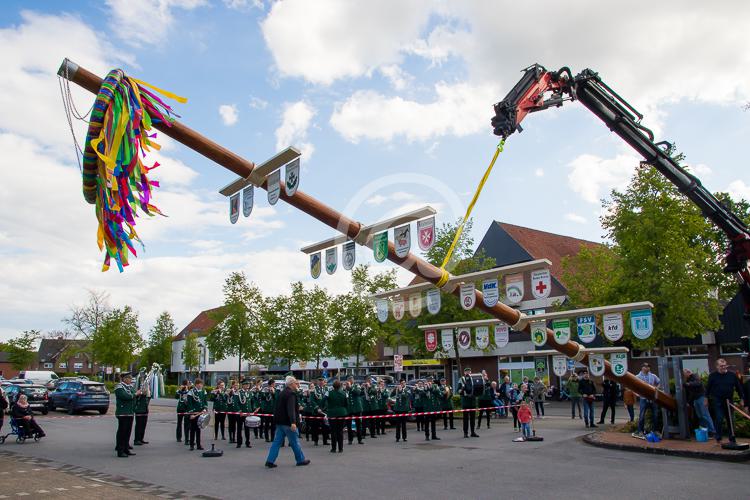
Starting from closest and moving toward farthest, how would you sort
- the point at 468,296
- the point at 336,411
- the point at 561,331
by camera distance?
1. the point at 468,296
2. the point at 561,331
3. the point at 336,411

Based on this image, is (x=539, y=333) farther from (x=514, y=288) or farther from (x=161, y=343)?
(x=161, y=343)

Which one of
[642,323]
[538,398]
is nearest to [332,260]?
[642,323]

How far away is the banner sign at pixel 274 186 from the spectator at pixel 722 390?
33.2ft

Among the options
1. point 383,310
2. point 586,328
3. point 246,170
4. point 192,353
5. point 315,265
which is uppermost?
point 246,170

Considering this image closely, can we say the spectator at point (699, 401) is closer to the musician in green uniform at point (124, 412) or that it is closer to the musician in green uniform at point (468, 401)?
the musician in green uniform at point (468, 401)

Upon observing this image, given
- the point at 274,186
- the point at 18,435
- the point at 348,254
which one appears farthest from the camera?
the point at 18,435

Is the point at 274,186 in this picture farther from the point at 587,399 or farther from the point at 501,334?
the point at 587,399

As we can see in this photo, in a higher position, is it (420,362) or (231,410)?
(420,362)

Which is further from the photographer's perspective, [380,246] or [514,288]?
[514,288]

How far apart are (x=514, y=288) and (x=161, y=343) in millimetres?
78258

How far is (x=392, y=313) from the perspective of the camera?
44.6ft

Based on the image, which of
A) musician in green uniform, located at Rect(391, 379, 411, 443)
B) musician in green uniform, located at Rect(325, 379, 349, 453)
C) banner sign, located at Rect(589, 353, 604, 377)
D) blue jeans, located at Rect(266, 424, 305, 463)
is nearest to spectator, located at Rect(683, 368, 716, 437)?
banner sign, located at Rect(589, 353, 604, 377)

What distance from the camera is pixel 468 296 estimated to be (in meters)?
11.2

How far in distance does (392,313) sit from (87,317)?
55.7 metres
